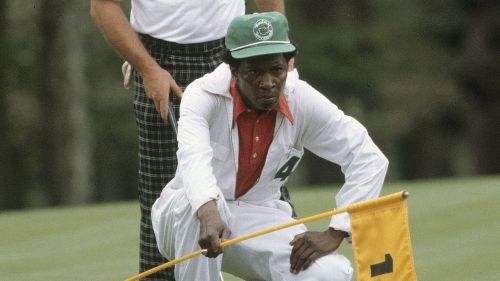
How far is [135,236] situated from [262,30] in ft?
17.0

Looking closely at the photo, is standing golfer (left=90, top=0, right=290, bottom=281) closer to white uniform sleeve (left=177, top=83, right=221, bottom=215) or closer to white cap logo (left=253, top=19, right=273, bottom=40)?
white uniform sleeve (left=177, top=83, right=221, bottom=215)

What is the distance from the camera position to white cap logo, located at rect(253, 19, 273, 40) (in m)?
4.48

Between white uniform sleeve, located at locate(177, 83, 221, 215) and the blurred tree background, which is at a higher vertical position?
white uniform sleeve, located at locate(177, 83, 221, 215)

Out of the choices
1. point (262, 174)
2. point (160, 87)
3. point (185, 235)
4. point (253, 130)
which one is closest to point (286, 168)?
point (262, 174)

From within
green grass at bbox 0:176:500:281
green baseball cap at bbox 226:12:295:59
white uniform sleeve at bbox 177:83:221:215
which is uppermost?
green baseball cap at bbox 226:12:295:59

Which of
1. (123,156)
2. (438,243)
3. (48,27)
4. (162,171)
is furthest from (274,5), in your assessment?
(123,156)

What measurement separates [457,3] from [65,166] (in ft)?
30.0

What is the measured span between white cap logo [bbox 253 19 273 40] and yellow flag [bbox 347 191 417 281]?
82 cm

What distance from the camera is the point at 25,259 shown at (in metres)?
8.45

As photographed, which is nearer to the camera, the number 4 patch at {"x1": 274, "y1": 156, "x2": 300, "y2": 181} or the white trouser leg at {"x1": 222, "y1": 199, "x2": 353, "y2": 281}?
the white trouser leg at {"x1": 222, "y1": 199, "x2": 353, "y2": 281}

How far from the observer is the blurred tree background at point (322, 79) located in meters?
19.4

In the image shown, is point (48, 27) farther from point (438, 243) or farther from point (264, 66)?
point (264, 66)

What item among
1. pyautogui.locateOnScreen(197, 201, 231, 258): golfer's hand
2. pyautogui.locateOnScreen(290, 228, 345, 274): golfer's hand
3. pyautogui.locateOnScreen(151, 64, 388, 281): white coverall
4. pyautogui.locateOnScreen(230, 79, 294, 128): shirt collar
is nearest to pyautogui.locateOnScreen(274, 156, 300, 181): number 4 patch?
pyautogui.locateOnScreen(151, 64, 388, 281): white coverall

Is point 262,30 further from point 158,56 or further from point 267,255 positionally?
point 158,56
